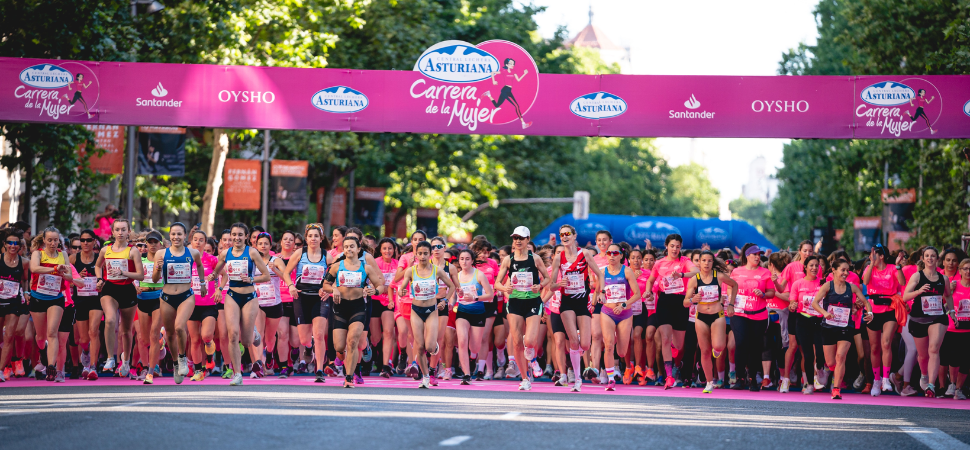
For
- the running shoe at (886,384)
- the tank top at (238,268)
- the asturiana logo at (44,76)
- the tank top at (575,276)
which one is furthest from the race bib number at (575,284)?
the asturiana logo at (44,76)

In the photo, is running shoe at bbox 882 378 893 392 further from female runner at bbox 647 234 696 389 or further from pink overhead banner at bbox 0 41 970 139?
pink overhead banner at bbox 0 41 970 139

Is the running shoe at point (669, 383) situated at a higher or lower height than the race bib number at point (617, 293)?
lower

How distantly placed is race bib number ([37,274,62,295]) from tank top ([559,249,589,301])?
5.82m

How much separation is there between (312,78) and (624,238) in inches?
1130

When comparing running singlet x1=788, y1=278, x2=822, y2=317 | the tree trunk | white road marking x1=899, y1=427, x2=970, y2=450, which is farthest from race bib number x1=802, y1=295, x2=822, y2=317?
the tree trunk

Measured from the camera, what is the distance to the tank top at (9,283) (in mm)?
14219

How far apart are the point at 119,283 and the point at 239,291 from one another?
178 cm

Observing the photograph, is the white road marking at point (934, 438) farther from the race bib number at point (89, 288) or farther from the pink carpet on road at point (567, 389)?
the race bib number at point (89, 288)

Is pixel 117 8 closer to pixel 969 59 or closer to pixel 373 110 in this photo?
pixel 373 110

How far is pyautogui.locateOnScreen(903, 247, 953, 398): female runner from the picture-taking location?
14.8 metres

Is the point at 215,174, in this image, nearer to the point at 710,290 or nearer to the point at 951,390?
the point at 710,290

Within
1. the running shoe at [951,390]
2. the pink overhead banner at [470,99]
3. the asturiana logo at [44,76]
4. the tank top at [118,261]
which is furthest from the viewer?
the pink overhead banner at [470,99]

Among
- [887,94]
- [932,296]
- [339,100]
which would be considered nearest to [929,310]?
[932,296]

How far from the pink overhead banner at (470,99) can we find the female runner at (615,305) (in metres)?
3.99
